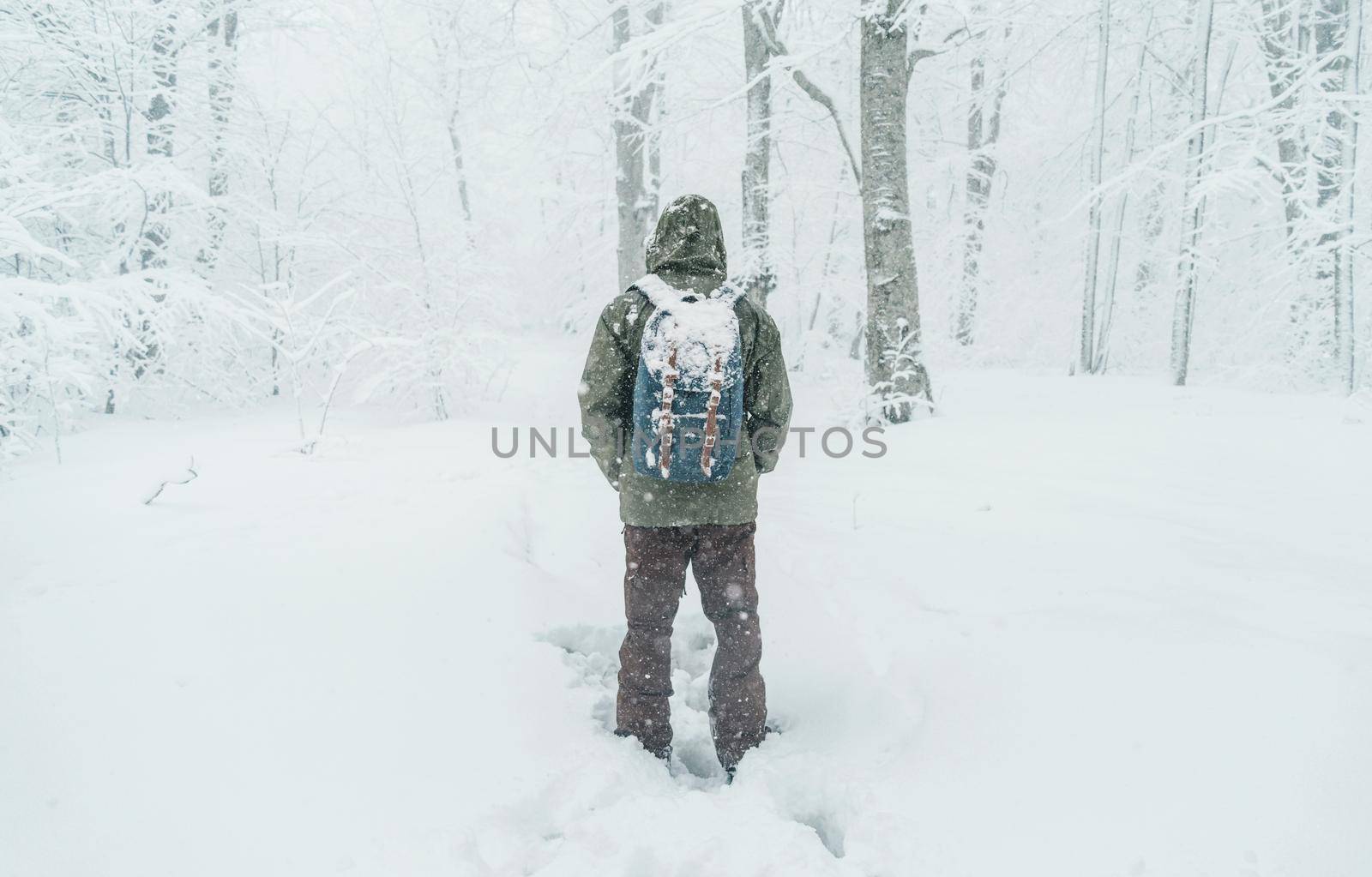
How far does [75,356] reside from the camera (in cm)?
643

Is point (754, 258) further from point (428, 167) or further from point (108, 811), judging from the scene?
point (108, 811)

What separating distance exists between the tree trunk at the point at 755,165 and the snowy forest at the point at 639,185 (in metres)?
0.04

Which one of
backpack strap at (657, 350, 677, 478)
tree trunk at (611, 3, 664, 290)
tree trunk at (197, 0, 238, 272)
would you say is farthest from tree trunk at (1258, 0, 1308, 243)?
tree trunk at (197, 0, 238, 272)

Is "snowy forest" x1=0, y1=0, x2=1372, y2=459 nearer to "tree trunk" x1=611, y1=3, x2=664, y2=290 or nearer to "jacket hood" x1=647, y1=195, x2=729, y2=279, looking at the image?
"tree trunk" x1=611, y1=3, x2=664, y2=290

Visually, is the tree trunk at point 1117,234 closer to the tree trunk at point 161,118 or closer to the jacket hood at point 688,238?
the jacket hood at point 688,238

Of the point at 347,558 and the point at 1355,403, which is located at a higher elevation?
the point at 1355,403

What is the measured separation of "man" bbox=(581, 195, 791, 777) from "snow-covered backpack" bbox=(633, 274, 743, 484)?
0.22ft

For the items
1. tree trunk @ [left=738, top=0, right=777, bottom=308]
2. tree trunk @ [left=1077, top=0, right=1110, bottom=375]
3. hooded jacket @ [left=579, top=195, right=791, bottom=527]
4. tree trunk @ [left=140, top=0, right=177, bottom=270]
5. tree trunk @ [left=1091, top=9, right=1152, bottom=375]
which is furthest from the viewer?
tree trunk @ [left=1091, top=9, right=1152, bottom=375]

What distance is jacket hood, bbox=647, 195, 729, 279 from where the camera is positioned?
96.0 inches

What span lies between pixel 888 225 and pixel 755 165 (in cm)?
332

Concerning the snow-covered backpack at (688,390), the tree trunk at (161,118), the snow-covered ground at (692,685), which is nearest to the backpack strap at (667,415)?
the snow-covered backpack at (688,390)

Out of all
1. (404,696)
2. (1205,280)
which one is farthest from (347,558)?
(1205,280)

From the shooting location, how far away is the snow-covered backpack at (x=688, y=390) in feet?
7.55

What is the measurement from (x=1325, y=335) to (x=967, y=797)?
1161 cm
